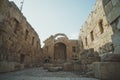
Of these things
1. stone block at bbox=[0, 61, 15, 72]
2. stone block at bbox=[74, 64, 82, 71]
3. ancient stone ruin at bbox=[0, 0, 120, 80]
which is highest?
ancient stone ruin at bbox=[0, 0, 120, 80]

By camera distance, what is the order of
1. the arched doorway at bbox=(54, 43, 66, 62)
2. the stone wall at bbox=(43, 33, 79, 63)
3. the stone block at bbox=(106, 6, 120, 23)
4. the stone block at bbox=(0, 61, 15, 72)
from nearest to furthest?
the stone block at bbox=(106, 6, 120, 23) → the stone block at bbox=(0, 61, 15, 72) → the stone wall at bbox=(43, 33, 79, 63) → the arched doorway at bbox=(54, 43, 66, 62)

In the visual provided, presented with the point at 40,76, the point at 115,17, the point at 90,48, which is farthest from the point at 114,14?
the point at 90,48

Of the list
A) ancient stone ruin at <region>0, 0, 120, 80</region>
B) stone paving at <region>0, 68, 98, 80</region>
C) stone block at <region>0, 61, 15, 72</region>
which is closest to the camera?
ancient stone ruin at <region>0, 0, 120, 80</region>

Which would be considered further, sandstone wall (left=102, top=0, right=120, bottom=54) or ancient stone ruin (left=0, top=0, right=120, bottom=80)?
ancient stone ruin (left=0, top=0, right=120, bottom=80)

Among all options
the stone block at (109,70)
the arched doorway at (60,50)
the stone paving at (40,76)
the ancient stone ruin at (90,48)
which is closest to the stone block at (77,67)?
the ancient stone ruin at (90,48)

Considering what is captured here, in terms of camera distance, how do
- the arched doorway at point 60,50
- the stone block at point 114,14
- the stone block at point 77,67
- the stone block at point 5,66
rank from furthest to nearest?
the arched doorway at point 60,50 → the stone block at point 77,67 → the stone block at point 5,66 → the stone block at point 114,14

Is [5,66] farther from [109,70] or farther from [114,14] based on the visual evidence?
[114,14]

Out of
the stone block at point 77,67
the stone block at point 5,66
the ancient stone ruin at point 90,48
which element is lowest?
the stone block at point 77,67

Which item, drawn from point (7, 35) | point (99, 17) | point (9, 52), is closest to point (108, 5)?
point (7, 35)

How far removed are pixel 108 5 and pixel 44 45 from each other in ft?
53.1

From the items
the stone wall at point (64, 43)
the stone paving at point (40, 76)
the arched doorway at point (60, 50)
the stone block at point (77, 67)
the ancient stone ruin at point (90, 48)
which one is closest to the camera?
the ancient stone ruin at point (90, 48)

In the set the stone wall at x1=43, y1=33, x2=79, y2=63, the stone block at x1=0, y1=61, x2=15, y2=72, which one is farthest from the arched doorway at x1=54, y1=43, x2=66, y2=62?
the stone block at x1=0, y1=61, x2=15, y2=72

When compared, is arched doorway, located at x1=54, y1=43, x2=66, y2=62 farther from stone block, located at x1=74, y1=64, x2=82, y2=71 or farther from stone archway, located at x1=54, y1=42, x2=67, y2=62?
stone block, located at x1=74, y1=64, x2=82, y2=71

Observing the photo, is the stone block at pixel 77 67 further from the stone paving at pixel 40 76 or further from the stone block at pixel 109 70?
the stone block at pixel 109 70
